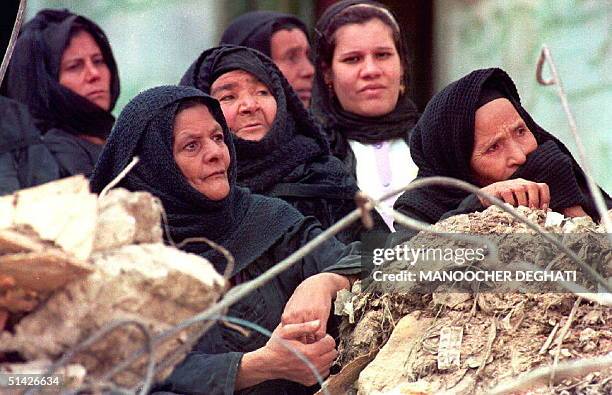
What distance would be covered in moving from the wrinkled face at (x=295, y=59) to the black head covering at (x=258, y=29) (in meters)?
0.03

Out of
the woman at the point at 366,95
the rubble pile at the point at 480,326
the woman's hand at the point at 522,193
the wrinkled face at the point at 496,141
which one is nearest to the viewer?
the rubble pile at the point at 480,326

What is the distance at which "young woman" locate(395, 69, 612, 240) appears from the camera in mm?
3990

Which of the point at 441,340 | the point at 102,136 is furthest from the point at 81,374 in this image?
the point at 102,136

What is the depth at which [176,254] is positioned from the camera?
2.75 m

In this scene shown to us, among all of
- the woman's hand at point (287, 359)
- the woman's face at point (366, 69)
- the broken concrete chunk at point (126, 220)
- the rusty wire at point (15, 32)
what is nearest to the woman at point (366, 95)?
the woman's face at point (366, 69)

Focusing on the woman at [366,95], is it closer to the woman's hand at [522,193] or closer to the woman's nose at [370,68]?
the woman's nose at [370,68]

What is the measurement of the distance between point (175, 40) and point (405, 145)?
2.57m

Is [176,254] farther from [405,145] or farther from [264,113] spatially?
Answer: [405,145]

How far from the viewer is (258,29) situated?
18.0 ft

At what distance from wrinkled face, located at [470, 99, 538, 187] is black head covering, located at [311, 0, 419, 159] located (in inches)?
31.0

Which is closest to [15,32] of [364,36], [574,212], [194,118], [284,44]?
[194,118]

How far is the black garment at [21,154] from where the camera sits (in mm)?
5012

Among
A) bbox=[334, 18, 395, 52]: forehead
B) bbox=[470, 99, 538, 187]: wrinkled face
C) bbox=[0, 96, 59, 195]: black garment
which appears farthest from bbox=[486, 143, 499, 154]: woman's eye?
bbox=[0, 96, 59, 195]: black garment

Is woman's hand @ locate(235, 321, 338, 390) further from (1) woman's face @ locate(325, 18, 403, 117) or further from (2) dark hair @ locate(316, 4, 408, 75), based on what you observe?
(2) dark hair @ locate(316, 4, 408, 75)
